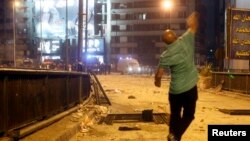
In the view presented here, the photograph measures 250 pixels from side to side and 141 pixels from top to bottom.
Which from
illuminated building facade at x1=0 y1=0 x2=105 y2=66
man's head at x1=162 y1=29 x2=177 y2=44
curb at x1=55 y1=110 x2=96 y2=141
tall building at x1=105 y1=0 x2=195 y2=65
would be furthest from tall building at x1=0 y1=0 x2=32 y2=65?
man's head at x1=162 y1=29 x2=177 y2=44

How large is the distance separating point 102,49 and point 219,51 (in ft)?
269

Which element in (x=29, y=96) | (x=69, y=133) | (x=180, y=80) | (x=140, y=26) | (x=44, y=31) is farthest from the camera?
(x=140, y=26)

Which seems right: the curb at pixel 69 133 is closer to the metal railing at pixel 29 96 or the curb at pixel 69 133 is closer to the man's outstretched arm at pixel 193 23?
the metal railing at pixel 29 96

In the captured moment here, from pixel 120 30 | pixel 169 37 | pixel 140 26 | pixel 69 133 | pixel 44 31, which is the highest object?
pixel 140 26

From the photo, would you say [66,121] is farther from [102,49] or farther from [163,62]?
[102,49]

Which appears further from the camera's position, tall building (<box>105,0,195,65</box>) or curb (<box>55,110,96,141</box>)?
tall building (<box>105,0,195,65</box>)

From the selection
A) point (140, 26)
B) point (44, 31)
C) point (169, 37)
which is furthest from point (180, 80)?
point (140, 26)

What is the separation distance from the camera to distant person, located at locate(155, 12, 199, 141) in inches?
285

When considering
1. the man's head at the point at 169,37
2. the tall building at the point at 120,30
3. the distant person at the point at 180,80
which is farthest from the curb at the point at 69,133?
Answer: the tall building at the point at 120,30

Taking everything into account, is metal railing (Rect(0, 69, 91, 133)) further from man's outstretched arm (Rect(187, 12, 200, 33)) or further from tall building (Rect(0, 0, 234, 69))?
tall building (Rect(0, 0, 234, 69))

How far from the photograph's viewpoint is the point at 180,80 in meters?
7.26

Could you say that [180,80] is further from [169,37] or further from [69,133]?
[69,133]

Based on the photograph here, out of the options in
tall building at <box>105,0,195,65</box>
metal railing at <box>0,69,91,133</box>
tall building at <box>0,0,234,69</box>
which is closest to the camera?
metal railing at <box>0,69,91,133</box>

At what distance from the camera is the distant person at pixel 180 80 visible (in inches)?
285
